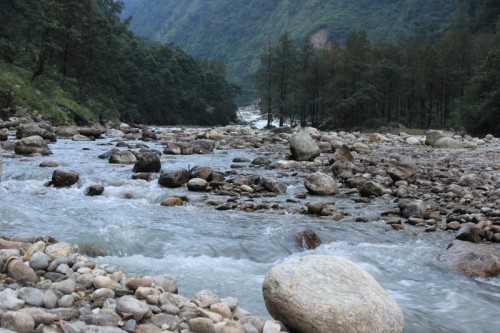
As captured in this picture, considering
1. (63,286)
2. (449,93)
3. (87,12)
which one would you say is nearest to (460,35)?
(449,93)

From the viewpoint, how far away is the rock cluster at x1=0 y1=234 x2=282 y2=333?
359 centimetres

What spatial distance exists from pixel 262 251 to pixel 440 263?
2651 millimetres

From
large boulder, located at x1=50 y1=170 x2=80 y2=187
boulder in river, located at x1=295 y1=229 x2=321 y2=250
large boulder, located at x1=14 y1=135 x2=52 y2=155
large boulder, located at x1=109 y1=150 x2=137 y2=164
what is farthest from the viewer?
large boulder, located at x1=14 y1=135 x2=52 y2=155

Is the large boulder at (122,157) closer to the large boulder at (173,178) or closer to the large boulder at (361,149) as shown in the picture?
the large boulder at (173,178)

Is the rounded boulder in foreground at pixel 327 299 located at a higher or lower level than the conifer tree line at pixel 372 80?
lower

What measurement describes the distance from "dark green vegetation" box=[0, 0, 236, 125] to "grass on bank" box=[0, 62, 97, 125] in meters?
0.07

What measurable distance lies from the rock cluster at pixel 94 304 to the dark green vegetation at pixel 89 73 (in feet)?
90.2

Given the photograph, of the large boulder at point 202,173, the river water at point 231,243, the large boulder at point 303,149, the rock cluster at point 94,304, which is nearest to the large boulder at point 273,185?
the river water at point 231,243

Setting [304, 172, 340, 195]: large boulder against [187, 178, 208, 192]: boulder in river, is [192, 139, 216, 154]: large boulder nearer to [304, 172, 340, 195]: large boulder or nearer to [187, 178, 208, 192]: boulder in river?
[187, 178, 208, 192]: boulder in river

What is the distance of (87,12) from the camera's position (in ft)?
140

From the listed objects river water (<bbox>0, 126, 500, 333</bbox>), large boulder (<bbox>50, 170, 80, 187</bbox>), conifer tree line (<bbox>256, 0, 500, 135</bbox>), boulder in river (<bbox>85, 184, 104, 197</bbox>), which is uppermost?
conifer tree line (<bbox>256, 0, 500, 135</bbox>)

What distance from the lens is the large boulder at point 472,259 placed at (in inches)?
265

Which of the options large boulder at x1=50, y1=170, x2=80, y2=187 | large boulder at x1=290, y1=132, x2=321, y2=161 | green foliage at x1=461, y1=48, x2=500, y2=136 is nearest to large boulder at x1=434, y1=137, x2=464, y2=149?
large boulder at x1=290, y1=132, x2=321, y2=161

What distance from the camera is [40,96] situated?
3241cm
